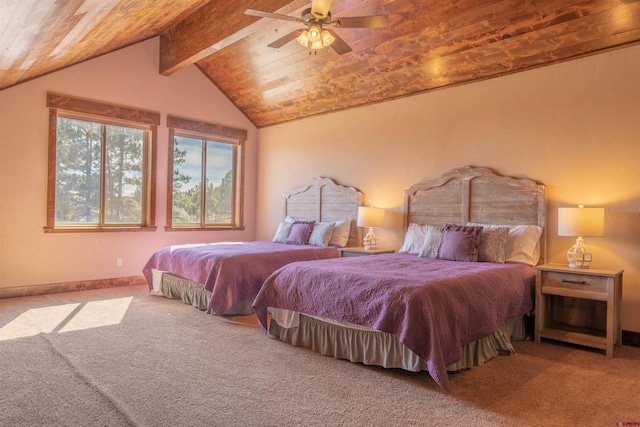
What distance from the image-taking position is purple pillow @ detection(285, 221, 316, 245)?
5578mm

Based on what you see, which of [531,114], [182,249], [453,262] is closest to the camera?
[453,262]

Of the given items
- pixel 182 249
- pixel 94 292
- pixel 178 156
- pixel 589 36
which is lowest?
pixel 94 292

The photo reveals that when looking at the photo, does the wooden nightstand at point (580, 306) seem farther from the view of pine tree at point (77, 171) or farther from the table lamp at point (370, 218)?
the view of pine tree at point (77, 171)

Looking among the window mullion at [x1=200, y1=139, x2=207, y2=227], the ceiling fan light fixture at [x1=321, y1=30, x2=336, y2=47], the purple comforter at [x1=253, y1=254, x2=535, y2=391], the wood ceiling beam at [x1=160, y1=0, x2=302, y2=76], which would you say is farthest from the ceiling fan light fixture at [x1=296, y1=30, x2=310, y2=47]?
the window mullion at [x1=200, y1=139, x2=207, y2=227]

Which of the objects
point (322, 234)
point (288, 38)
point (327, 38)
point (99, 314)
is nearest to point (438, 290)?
point (327, 38)

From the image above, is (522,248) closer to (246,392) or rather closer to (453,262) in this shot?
(453,262)

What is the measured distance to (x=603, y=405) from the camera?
92.0 inches

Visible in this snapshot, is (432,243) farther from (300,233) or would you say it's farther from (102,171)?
(102,171)

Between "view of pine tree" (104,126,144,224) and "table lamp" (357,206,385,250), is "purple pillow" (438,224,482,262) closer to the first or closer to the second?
"table lamp" (357,206,385,250)

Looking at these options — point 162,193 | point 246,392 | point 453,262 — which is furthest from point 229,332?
point 162,193

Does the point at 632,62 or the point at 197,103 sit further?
the point at 197,103

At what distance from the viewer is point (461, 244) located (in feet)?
12.9

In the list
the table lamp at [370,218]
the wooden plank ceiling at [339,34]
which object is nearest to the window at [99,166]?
the wooden plank ceiling at [339,34]

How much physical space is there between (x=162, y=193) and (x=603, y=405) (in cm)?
558
